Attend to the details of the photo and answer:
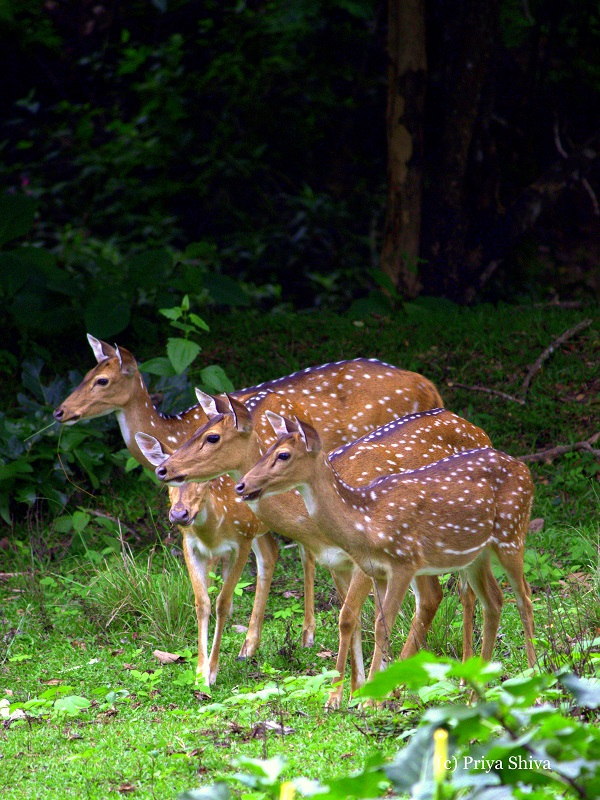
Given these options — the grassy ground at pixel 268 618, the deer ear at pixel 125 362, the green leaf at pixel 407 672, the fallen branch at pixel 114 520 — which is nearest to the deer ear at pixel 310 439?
the grassy ground at pixel 268 618

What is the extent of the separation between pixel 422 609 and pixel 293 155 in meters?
9.60

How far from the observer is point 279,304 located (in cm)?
1254

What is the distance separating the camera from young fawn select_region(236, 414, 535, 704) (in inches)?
213

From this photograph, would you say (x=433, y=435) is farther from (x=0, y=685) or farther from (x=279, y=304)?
(x=279, y=304)

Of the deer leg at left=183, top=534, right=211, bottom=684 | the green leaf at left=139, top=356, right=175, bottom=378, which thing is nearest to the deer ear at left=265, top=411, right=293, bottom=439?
the deer leg at left=183, top=534, right=211, bottom=684

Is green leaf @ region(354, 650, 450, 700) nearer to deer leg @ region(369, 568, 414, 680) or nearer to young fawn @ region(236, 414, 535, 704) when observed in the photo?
young fawn @ region(236, 414, 535, 704)

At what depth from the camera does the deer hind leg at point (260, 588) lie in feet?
21.0

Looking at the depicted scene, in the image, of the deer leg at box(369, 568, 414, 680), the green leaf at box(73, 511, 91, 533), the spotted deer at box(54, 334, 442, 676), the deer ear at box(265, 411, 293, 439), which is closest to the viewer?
the deer leg at box(369, 568, 414, 680)

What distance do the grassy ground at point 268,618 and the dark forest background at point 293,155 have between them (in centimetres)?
103

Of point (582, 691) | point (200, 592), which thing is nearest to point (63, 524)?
point (200, 592)

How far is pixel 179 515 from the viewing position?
19.2ft

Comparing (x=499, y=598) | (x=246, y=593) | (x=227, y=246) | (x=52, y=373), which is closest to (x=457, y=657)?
(x=499, y=598)

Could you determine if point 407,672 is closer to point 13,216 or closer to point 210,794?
point 210,794

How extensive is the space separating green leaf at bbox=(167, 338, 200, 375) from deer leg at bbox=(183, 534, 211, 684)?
2156 mm
